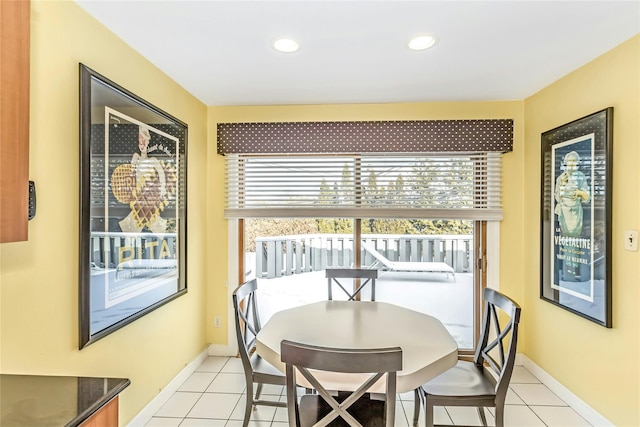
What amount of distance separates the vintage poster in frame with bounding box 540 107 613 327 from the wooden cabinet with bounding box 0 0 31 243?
2935 millimetres

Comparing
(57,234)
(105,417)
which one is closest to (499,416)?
(105,417)

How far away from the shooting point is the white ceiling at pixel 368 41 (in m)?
1.68

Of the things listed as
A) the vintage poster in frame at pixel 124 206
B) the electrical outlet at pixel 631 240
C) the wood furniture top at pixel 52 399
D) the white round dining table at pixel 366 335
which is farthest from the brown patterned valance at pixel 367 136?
the wood furniture top at pixel 52 399

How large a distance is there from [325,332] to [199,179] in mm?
1895

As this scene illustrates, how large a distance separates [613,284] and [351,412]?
5.91ft

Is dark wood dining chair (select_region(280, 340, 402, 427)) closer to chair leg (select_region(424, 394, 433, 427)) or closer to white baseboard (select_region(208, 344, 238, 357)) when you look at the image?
chair leg (select_region(424, 394, 433, 427))

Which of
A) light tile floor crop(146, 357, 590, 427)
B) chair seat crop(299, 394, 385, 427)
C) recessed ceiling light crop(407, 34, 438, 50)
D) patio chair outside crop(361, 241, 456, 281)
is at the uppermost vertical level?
recessed ceiling light crop(407, 34, 438, 50)

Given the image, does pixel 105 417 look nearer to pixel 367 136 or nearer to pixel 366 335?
pixel 366 335

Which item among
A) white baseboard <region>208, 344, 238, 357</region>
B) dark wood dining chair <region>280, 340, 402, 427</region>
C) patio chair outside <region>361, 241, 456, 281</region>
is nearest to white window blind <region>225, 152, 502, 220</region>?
patio chair outside <region>361, 241, 456, 281</region>

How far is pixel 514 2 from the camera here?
162cm

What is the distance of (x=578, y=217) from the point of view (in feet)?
7.74

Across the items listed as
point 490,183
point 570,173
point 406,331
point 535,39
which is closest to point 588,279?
point 570,173

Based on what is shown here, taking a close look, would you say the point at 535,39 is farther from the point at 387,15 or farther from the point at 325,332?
the point at 325,332

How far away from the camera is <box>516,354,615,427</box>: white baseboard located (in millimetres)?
2207
